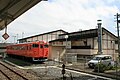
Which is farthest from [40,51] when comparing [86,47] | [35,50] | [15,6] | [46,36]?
[46,36]

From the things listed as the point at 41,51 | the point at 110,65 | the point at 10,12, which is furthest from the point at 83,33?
the point at 10,12

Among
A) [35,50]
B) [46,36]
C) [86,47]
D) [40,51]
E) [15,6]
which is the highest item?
[46,36]

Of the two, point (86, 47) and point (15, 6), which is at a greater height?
point (15, 6)

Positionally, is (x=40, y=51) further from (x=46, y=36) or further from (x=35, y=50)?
(x=46, y=36)

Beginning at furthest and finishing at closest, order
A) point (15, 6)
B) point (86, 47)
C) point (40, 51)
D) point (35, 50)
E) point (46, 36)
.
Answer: point (46, 36) < point (86, 47) < point (40, 51) < point (35, 50) < point (15, 6)

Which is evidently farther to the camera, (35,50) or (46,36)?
(46,36)

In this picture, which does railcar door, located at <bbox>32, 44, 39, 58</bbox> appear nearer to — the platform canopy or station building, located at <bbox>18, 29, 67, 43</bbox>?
the platform canopy

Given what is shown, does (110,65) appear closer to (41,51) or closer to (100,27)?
(41,51)

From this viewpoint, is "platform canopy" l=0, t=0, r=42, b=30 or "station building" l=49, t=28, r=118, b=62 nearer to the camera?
"platform canopy" l=0, t=0, r=42, b=30

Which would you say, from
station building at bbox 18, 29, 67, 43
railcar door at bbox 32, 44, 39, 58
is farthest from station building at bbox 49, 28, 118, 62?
station building at bbox 18, 29, 67, 43

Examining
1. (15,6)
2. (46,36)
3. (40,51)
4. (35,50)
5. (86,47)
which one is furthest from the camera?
(46,36)

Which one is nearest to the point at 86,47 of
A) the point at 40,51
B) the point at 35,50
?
the point at 40,51

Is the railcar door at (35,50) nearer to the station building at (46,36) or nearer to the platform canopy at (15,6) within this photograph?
the platform canopy at (15,6)

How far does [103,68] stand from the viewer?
20000 millimetres
